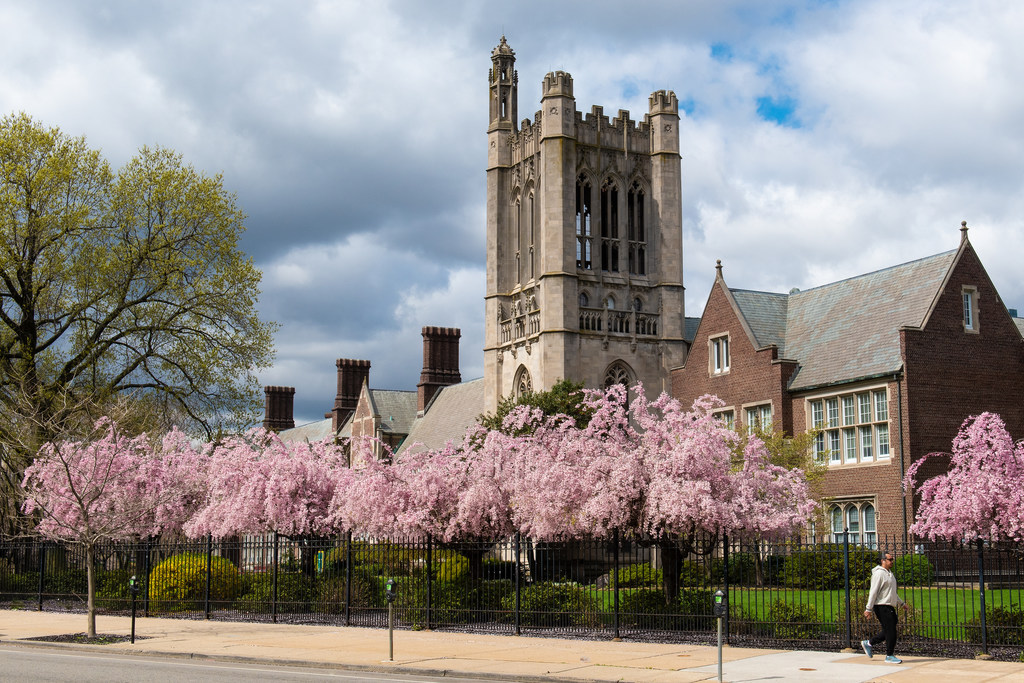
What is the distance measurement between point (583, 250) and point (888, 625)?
40.1 m

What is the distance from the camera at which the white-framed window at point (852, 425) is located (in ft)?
116

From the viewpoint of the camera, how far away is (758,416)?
40.1 metres

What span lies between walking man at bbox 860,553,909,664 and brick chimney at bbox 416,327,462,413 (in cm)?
6325

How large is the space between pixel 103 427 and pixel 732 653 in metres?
24.9

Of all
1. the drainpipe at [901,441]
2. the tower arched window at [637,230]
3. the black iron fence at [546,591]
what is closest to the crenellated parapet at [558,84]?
the tower arched window at [637,230]

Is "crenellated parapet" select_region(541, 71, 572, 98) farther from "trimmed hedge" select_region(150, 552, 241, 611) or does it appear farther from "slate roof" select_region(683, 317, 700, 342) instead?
Result: "trimmed hedge" select_region(150, 552, 241, 611)

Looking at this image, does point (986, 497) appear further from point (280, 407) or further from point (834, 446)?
point (280, 407)

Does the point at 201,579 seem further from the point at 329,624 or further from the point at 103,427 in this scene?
the point at 103,427

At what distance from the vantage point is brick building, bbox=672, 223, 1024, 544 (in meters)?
34.5

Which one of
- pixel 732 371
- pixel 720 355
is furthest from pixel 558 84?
pixel 732 371

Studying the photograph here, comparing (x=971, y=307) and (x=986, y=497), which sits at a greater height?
(x=971, y=307)

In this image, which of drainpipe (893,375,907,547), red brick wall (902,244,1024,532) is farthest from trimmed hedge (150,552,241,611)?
red brick wall (902,244,1024,532)

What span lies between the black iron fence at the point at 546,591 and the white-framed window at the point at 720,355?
461 inches

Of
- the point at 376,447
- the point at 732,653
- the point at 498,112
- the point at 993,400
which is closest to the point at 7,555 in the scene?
the point at 732,653
